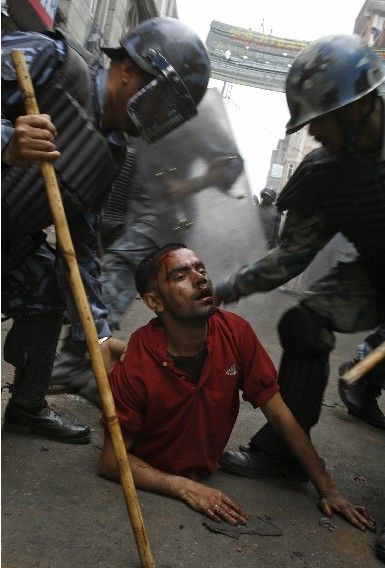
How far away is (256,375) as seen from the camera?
2.38m

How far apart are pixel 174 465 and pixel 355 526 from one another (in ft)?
2.31

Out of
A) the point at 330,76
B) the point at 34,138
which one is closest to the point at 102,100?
the point at 34,138

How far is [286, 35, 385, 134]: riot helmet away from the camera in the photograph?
7.80 ft

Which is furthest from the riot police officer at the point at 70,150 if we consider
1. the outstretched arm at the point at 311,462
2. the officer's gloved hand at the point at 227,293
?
the outstretched arm at the point at 311,462

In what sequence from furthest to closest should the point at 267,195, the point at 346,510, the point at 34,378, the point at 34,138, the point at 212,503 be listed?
the point at 267,195 < the point at 34,378 < the point at 346,510 < the point at 212,503 < the point at 34,138

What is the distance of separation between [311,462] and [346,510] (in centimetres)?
21

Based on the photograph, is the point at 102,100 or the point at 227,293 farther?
the point at 227,293

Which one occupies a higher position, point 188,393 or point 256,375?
point 256,375

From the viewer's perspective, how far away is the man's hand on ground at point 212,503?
207 centimetres

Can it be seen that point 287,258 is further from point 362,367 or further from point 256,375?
point 362,367

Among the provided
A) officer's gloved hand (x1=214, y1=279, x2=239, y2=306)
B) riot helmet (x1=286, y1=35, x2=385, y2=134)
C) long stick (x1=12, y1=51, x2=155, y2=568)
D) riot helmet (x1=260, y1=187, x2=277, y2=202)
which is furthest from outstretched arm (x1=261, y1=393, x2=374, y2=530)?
riot helmet (x1=260, y1=187, x2=277, y2=202)

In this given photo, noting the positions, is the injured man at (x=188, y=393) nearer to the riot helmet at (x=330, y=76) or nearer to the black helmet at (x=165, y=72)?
the black helmet at (x=165, y=72)

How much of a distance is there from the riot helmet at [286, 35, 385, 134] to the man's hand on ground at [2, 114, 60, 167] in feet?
3.72

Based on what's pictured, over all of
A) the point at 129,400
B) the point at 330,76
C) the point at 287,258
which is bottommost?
the point at 129,400
